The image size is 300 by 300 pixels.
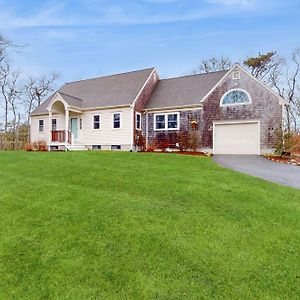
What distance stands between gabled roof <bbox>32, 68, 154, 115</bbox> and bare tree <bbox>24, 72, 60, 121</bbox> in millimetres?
13878

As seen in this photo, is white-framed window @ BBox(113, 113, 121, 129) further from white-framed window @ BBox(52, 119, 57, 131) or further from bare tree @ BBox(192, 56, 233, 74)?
bare tree @ BBox(192, 56, 233, 74)

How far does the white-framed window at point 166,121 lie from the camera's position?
2008 centimetres

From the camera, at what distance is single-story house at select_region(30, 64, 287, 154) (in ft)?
59.1

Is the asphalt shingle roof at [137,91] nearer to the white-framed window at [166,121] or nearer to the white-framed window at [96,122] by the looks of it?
the white-framed window at [166,121]

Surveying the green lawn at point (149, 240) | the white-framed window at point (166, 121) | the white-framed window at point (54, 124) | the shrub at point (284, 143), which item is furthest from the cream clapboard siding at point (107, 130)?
the green lawn at point (149, 240)

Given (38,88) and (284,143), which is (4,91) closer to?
(38,88)

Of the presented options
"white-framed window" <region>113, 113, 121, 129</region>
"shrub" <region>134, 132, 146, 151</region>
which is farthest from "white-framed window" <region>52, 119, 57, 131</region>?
"shrub" <region>134, 132, 146, 151</region>

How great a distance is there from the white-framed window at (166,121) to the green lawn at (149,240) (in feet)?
39.9

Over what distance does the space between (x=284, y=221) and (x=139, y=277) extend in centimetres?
332

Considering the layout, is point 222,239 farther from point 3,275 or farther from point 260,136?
point 260,136

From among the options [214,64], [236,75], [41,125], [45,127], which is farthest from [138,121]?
[214,64]

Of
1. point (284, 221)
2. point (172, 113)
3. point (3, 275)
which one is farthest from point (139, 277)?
point (172, 113)

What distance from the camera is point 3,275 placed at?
13.7 feet

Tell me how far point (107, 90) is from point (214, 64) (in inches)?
776
